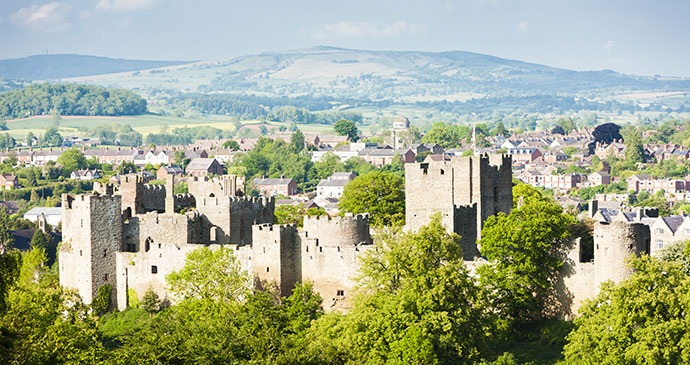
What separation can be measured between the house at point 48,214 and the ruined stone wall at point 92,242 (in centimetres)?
7235

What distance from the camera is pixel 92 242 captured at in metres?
59.5

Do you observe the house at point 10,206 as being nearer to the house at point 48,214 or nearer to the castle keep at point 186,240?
the house at point 48,214

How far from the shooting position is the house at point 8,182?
16938 centimetres

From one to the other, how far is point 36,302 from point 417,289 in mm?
14516

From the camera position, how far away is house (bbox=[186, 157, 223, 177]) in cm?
19174

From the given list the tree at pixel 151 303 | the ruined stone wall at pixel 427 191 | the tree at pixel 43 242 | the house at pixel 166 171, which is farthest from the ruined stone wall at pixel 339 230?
the house at pixel 166 171

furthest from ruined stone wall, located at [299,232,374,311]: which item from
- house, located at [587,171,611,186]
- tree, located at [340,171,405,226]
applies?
house, located at [587,171,611,186]

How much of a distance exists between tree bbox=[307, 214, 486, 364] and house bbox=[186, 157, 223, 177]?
467 feet

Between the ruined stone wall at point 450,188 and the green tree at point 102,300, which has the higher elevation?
the ruined stone wall at point 450,188

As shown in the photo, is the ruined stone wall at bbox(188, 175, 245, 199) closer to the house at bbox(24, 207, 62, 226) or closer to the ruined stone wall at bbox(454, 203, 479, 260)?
the ruined stone wall at bbox(454, 203, 479, 260)

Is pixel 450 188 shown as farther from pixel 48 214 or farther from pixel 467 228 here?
pixel 48 214

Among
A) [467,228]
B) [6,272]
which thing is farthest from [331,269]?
[6,272]

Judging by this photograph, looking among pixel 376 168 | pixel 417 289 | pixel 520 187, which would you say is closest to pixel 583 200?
pixel 376 168

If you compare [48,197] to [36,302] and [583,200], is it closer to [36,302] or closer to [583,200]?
[583,200]
